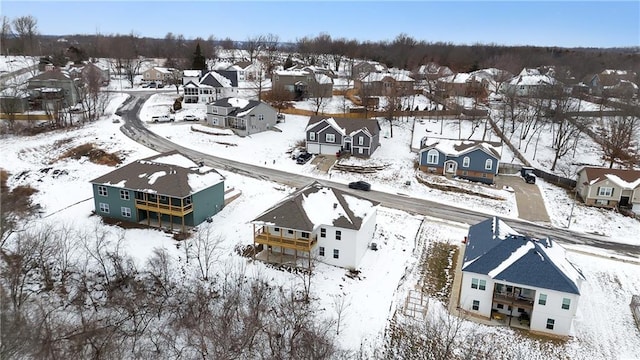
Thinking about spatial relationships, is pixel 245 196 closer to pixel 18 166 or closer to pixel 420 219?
pixel 420 219

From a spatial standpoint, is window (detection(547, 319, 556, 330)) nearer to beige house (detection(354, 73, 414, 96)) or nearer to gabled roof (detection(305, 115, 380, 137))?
gabled roof (detection(305, 115, 380, 137))

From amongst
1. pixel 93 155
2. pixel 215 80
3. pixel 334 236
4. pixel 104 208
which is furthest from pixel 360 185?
pixel 215 80

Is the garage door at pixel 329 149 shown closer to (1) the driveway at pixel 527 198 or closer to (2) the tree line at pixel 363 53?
(1) the driveway at pixel 527 198

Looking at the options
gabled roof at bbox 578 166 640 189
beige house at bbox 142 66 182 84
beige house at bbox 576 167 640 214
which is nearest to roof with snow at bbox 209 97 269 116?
gabled roof at bbox 578 166 640 189

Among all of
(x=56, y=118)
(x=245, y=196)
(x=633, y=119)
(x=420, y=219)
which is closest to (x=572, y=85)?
(x=633, y=119)

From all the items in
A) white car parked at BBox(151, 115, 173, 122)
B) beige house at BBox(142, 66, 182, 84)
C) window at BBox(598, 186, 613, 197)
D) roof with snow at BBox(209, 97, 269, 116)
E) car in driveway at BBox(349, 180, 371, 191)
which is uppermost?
beige house at BBox(142, 66, 182, 84)

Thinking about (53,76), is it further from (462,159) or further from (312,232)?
(462,159)
